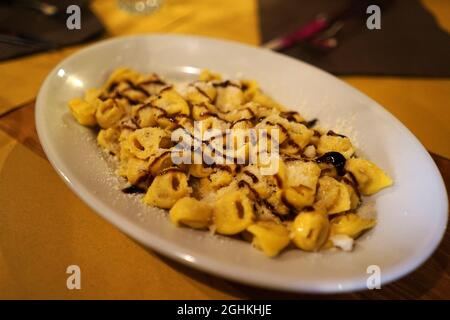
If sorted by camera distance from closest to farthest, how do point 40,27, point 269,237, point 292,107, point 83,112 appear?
1. point 269,237
2. point 83,112
3. point 292,107
4. point 40,27

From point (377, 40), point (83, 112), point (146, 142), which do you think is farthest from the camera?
point (377, 40)

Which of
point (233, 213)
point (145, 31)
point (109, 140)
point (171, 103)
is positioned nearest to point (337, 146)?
point (233, 213)

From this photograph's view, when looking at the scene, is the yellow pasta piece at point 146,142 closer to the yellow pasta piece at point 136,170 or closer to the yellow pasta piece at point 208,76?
the yellow pasta piece at point 136,170

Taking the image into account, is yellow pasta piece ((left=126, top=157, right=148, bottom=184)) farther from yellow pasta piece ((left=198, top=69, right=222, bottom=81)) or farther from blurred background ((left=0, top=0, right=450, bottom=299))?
yellow pasta piece ((left=198, top=69, right=222, bottom=81))

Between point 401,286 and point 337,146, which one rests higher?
point 337,146

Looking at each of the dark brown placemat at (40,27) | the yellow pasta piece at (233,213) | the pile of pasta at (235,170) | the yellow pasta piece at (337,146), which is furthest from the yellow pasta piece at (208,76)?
the dark brown placemat at (40,27)

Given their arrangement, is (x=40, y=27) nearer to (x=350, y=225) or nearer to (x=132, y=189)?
(x=132, y=189)
